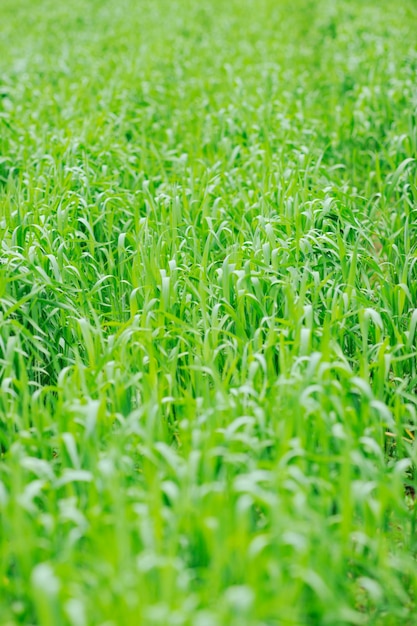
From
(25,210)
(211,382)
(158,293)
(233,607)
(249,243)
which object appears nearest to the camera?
(233,607)

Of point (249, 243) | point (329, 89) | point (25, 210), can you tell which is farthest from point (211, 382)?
point (329, 89)

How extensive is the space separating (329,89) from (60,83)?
3.02m

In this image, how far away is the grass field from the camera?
221 centimetres

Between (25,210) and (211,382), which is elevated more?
(25,210)

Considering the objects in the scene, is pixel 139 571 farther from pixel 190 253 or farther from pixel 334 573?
pixel 190 253

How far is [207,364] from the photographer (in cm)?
329

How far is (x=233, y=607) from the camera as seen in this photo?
6.61ft

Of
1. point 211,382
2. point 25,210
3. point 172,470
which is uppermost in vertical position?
point 25,210

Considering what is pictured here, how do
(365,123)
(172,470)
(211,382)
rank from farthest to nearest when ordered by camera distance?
(365,123), (211,382), (172,470)

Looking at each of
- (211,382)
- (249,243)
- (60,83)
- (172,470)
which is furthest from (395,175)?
(60,83)

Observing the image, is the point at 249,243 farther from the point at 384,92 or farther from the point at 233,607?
the point at 384,92

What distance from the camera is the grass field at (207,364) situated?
2.21m

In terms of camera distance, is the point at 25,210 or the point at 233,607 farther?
the point at 25,210

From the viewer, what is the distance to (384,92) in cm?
712
